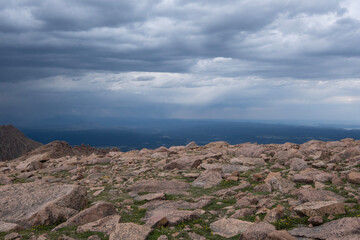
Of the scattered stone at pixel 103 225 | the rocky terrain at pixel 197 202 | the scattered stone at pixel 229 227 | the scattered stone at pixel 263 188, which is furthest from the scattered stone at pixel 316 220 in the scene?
the scattered stone at pixel 103 225

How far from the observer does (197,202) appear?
1717 cm

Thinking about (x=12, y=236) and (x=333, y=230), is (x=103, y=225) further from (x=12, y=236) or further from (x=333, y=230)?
(x=333, y=230)

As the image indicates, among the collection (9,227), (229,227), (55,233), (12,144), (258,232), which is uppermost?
(258,232)

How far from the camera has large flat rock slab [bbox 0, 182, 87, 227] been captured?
14747mm

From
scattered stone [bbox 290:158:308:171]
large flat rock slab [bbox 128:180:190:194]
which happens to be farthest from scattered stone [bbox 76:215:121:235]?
scattered stone [bbox 290:158:308:171]

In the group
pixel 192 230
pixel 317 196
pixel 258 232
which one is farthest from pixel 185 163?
pixel 258 232

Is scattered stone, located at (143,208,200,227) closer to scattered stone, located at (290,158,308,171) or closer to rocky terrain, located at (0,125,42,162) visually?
scattered stone, located at (290,158,308,171)

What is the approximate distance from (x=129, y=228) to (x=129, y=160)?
779 inches

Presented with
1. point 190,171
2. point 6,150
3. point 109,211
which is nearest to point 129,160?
point 190,171

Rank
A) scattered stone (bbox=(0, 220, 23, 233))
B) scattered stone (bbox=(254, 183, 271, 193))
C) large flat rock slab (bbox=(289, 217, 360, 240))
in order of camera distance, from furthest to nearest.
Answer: scattered stone (bbox=(254, 183, 271, 193))
scattered stone (bbox=(0, 220, 23, 233))
large flat rock slab (bbox=(289, 217, 360, 240))

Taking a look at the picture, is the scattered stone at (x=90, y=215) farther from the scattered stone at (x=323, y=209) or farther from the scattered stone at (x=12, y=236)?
the scattered stone at (x=323, y=209)

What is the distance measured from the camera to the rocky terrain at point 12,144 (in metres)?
129

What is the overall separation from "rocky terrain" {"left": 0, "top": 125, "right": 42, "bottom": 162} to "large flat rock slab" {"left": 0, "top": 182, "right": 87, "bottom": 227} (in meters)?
122

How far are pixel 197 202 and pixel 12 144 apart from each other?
13847cm
